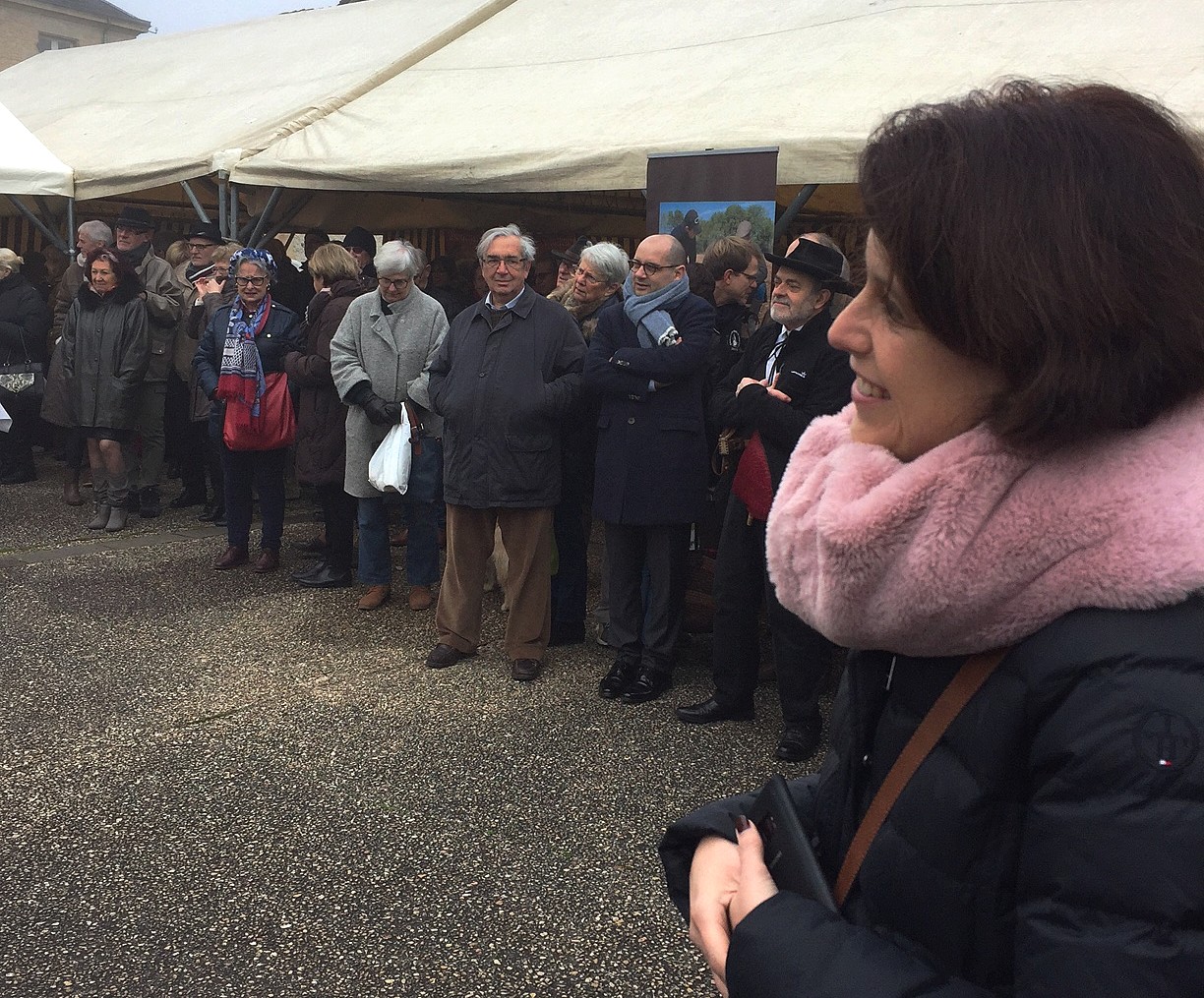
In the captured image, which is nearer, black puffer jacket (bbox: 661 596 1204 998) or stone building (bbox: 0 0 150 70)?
black puffer jacket (bbox: 661 596 1204 998)

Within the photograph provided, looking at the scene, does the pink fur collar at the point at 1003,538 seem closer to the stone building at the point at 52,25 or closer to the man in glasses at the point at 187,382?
the man in glasses at the point at 187,382

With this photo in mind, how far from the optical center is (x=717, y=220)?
18.6 feet

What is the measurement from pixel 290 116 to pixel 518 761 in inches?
249

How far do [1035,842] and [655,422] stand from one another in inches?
159

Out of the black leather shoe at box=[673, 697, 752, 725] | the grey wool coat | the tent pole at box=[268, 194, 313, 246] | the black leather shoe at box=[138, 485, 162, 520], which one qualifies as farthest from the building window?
the black leather shoe at box=[673, 697, 752, 725]

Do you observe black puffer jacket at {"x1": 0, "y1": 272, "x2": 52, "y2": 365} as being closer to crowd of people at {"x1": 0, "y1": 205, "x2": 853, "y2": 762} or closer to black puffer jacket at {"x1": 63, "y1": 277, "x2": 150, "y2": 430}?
black puffer jacket at {"x1": 63, "y1": 277, "x2": 150, "y2": 430}

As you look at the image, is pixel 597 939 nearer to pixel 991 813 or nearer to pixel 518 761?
pixel 518 761

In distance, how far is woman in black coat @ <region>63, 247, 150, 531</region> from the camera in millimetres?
7832

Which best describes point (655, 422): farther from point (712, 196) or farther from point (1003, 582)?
point (1003, 582)

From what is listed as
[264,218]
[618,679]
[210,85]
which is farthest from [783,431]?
[210,85]

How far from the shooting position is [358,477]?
20.2 ft

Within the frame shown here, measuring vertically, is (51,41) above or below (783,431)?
above

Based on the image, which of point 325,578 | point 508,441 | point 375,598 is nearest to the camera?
point 508,441

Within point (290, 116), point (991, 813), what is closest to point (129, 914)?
point (991, 813)
